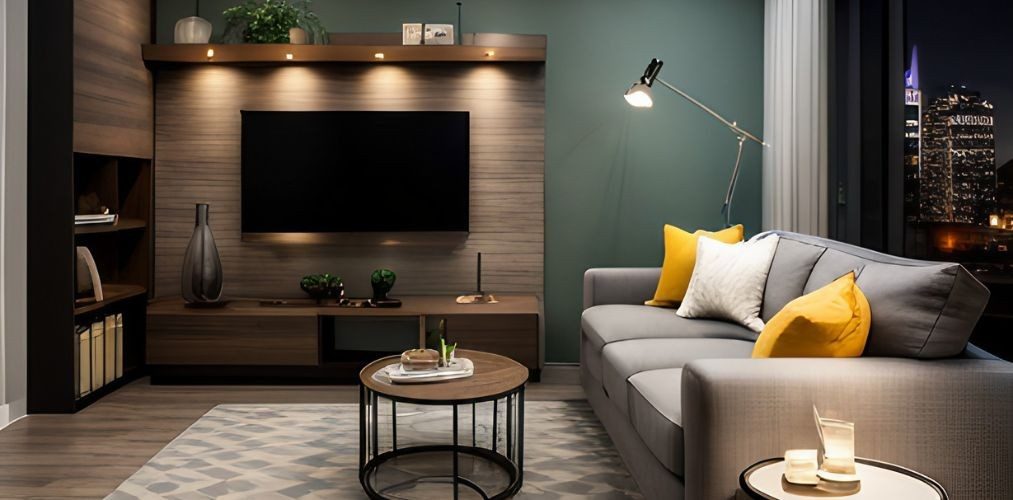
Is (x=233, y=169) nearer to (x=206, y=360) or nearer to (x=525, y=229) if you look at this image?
(x=206, y=360)

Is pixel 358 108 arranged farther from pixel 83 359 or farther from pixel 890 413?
pixel 890 413

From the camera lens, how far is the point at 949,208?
3877mm

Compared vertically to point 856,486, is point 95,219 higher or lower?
higher

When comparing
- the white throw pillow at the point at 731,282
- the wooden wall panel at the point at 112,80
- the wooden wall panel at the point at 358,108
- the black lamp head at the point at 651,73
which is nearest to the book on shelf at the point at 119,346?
the wooden wall panel at the point at 358,108

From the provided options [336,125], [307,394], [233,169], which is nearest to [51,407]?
[307,394]

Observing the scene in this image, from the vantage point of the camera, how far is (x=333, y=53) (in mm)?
5117

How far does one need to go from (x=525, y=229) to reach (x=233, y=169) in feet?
5.94

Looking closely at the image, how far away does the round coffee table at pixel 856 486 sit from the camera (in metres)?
2.03

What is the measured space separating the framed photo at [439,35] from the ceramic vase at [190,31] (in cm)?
131

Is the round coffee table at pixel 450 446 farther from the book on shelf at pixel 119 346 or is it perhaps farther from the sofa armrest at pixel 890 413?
the book on shelf at pixel 119 346

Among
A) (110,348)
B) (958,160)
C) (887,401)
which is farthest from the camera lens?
(110,348)

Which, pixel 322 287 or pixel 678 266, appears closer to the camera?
pixel 678 266

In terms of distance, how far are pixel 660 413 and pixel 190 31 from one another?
3860mm

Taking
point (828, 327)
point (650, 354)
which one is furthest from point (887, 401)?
point (650, 354)
